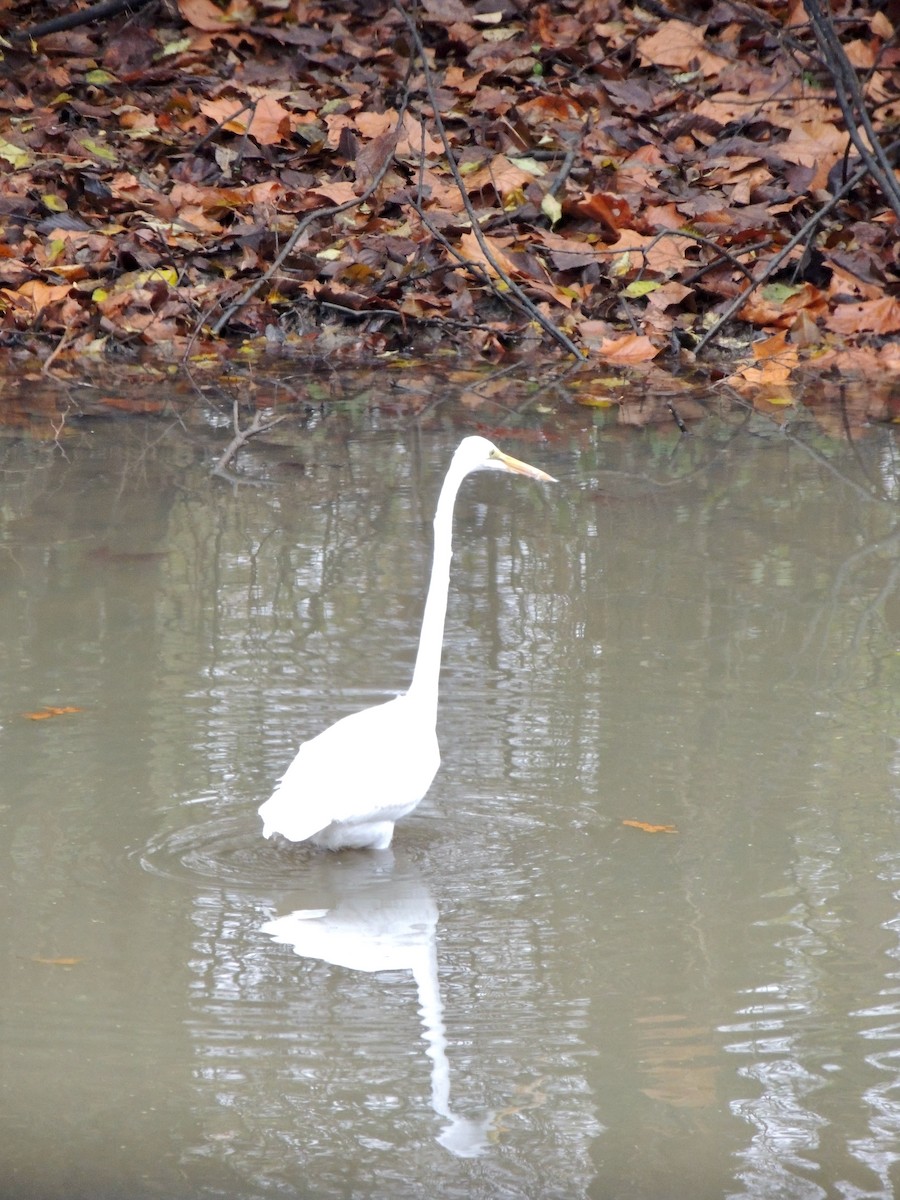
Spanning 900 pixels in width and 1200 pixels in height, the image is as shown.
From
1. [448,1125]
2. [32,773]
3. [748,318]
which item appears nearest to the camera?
[448,1125]

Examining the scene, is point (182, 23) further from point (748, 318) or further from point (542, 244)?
point (748, 318)

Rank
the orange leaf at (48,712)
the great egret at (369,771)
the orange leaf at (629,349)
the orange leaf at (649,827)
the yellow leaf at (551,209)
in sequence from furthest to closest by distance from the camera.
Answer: the yellow leaf at (551,209)
the orange leaf at (629,349)
the orange leaf at (48,712)
the orange leaf at (649,827)
the great egret at (369,771)

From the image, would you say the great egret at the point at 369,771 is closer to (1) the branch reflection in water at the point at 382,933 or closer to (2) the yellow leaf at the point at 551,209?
(1) the branch reflection in water at the point at 382,933

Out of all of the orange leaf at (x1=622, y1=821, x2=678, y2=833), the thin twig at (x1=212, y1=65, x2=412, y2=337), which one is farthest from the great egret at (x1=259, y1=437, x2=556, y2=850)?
the thin twig at (x1=212, y1=65, x2=412, y2=337)

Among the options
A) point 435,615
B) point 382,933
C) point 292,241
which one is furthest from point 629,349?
point 382,933

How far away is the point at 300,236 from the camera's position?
38.0ft

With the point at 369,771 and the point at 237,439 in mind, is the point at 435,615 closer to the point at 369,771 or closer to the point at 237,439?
the point at 369,771

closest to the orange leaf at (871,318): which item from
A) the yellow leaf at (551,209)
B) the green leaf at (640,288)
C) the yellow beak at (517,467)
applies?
the green leaf at (640,288)

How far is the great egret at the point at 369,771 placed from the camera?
4387 mm

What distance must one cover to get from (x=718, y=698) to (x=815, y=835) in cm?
102

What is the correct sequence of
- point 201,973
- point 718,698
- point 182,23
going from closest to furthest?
point 201,973
point 718,698
point 182,23

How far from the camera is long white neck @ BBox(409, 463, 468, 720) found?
482 cm

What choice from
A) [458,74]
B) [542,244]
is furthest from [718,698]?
[458,74]

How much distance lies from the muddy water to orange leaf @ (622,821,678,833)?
3 cm
